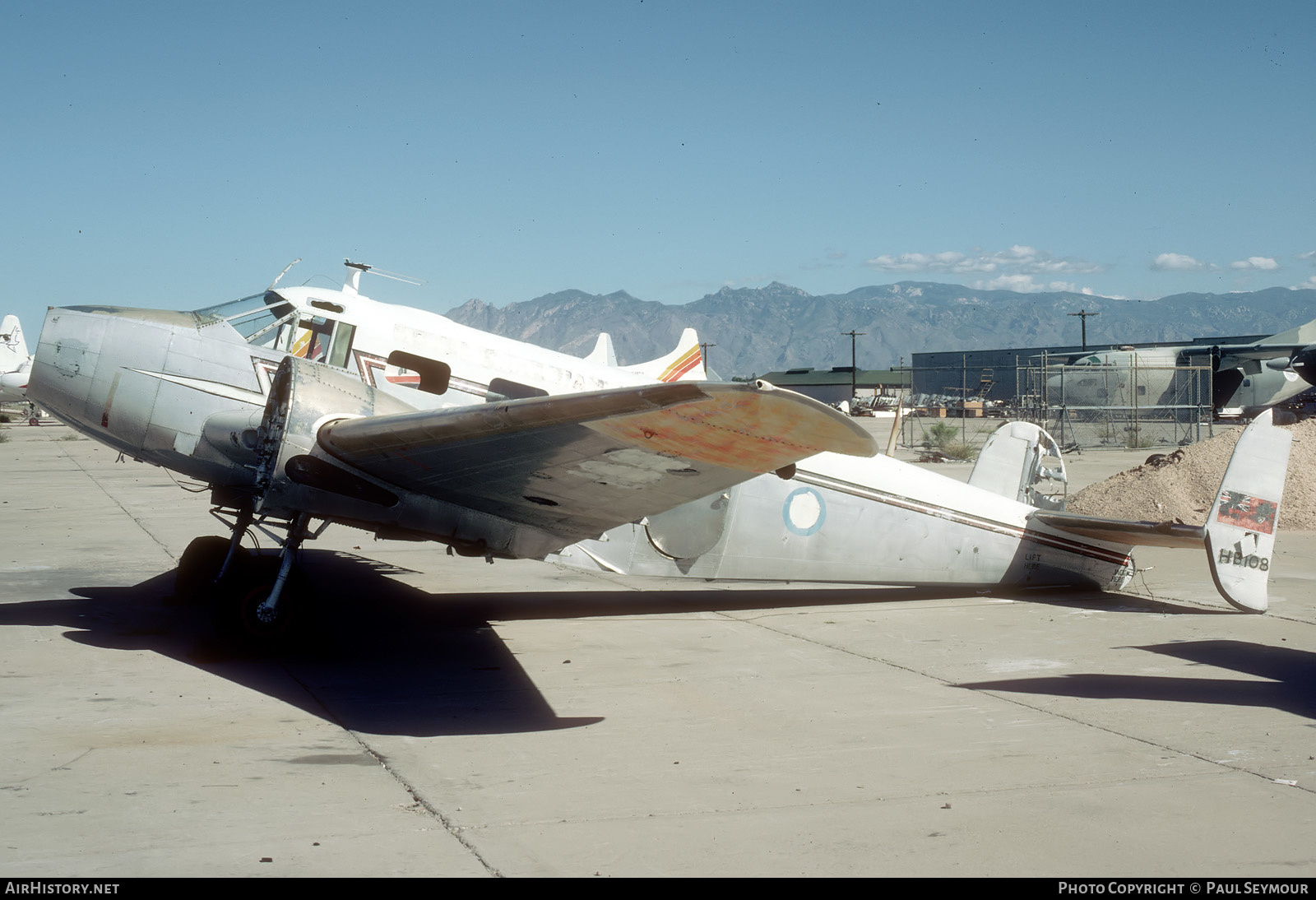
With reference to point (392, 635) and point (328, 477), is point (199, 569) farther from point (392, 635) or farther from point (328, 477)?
point (328, 477)

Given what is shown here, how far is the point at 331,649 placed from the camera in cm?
762

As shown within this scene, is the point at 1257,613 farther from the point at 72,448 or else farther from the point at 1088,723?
the point at 72,448

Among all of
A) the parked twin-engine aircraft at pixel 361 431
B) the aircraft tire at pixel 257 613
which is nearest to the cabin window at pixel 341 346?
the parked twin-engine aircraft at pixel 361 431

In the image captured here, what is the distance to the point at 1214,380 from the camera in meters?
36.5

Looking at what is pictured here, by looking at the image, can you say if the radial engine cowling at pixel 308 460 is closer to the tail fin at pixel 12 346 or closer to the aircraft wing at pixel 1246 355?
the aircraft wing at pixel 1246 355

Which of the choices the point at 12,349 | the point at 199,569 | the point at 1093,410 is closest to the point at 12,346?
the point at 12,349

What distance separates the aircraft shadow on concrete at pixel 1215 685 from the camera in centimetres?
666

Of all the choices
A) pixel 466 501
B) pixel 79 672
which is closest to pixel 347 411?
pixel 466 501

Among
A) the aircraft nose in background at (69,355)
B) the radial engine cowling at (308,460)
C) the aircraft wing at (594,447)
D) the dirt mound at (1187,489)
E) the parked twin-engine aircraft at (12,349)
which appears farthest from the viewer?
the parked twin-engine aircraft at (12,349)

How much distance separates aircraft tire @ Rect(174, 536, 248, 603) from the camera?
945 cm

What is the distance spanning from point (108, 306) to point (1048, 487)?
359 inches

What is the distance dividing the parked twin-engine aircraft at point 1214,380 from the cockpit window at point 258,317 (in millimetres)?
33546

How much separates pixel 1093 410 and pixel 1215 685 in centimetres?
3436

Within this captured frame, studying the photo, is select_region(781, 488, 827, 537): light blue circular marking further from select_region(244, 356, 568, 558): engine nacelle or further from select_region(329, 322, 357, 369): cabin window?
select_region(329, 322, 357, 369): cabin window
